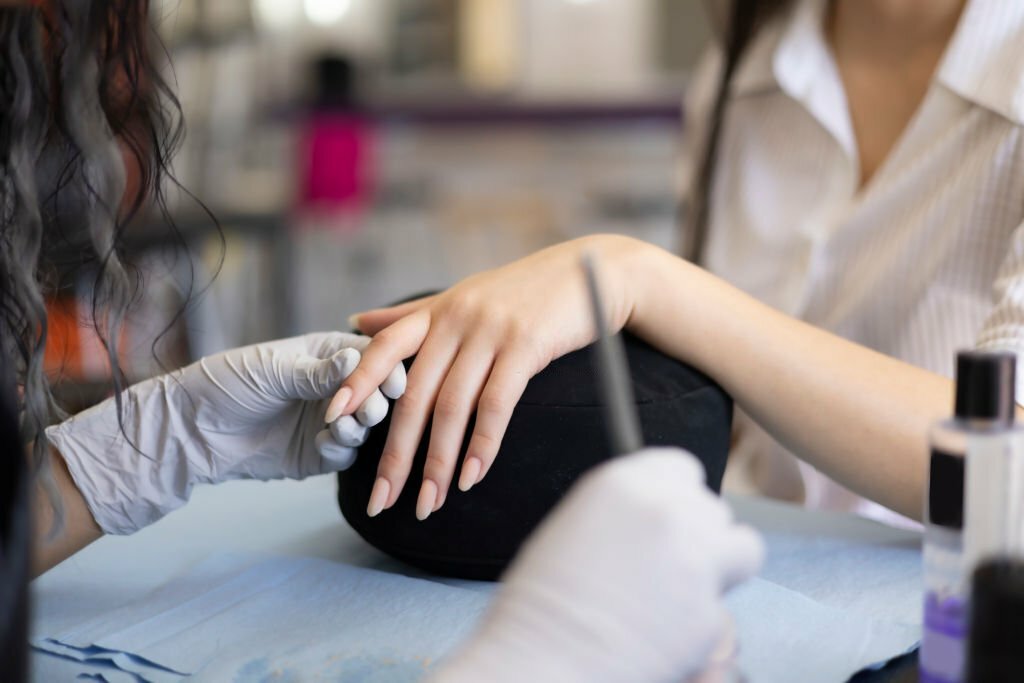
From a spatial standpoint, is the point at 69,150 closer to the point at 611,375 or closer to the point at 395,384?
the point at 395,384

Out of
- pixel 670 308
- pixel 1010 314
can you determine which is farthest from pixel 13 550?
pixel 1010 314

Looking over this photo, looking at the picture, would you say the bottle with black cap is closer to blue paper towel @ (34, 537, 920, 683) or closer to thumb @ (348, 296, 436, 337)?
blue paper towel @ (34, 537, 920, 683)

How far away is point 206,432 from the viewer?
0.64 metres

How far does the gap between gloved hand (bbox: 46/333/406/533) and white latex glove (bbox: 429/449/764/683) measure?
290 millimetres

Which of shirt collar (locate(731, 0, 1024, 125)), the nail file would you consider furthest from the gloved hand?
shirt collar (locate(731, 0, 1024, 125))

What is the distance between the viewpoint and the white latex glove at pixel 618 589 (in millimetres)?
320

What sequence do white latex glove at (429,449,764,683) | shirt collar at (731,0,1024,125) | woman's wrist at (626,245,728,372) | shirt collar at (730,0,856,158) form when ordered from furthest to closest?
shirt collar at (730,0,856,158)
shirt collar at (731,0,1024,125)
woman's wrist at (626,245,728,372)
white latex glove at (429,449,764,683)

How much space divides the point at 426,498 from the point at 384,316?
0.16 meters

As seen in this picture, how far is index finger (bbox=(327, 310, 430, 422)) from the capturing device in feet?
1.90

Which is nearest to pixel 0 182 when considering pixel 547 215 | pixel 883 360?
pixel 883 360

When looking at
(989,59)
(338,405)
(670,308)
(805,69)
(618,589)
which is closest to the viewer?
(618,589)

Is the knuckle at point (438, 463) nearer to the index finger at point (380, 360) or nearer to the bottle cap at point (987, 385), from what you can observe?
the index finger at point (380, 360)

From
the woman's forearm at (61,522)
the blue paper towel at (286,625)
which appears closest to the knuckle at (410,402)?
the blue paper towel at (286,625)

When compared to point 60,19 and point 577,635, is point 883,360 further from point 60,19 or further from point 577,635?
point 60,19
